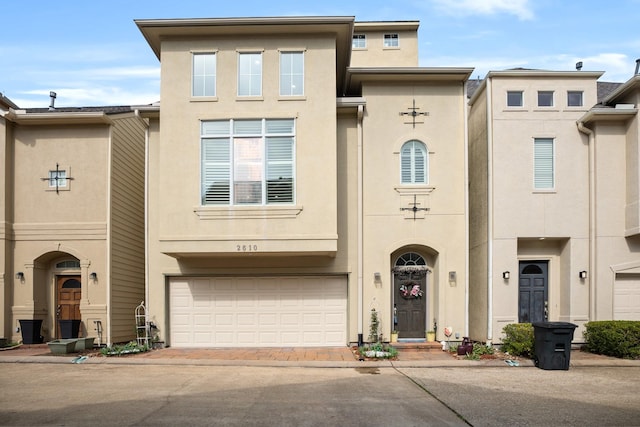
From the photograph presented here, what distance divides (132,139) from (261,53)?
5.52 m

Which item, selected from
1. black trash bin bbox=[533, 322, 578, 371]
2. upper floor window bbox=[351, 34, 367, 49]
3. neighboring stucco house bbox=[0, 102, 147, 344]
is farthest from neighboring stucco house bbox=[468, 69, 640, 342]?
neighboring stucco house bbox=[0, 102, 147, 344]

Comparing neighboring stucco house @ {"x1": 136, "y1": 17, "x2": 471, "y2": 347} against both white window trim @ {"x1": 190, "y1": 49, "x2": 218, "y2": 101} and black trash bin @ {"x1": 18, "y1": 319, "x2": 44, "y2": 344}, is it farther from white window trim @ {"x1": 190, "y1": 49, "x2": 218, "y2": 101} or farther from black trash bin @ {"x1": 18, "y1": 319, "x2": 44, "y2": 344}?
black trash bin @ {"x1": 18, "y1": 319, "x2": 44, "y2": 344}

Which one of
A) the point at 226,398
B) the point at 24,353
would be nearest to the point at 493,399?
the point at 226,398

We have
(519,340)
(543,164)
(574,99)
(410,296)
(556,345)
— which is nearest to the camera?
(556,345)

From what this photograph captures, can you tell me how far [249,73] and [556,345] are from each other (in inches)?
375

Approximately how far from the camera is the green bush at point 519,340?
46.0 feet

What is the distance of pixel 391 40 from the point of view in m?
22.3

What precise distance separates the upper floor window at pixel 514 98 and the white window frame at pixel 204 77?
24.6ft

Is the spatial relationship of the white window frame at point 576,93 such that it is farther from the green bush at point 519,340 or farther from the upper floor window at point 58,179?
the upper floor window at point 58,179

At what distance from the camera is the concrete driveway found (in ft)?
27.0

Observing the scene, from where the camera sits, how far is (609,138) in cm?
1555

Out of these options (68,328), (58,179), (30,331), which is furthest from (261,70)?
(30,331)

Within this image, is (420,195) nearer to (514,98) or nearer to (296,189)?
(296,189)

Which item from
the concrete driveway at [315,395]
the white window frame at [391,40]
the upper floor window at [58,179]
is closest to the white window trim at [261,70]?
the upper floor window at [58,179]
